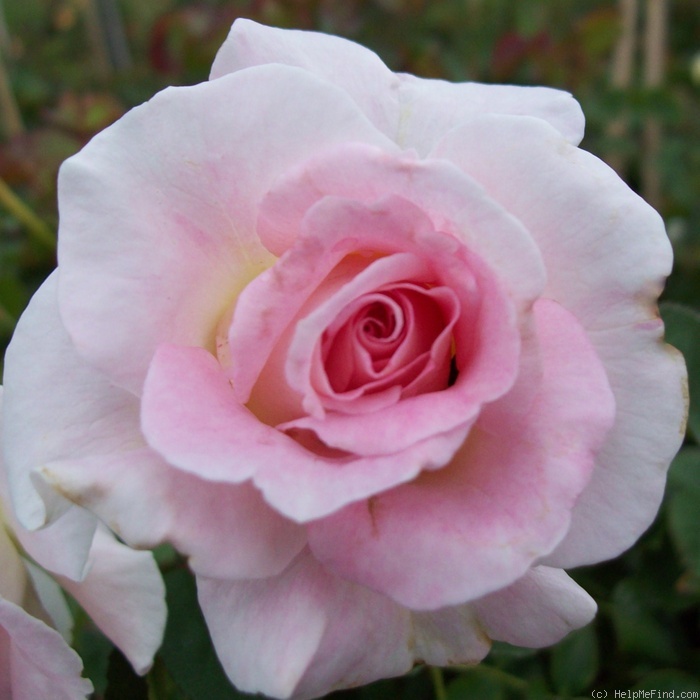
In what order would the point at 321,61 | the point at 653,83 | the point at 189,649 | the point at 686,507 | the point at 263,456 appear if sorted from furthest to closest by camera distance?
the point at 653,83
the point at 686,507
the point at 189,649
the point at 321,61
the point at 263,456

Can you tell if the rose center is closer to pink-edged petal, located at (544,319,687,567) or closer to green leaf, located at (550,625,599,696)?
pink-edged petal, located at (544,319,687,567)

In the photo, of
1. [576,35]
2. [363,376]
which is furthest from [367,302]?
[576,35]

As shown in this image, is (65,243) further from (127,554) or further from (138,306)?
(127,554)

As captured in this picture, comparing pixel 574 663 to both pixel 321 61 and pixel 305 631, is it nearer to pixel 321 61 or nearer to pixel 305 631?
pixel 305 631

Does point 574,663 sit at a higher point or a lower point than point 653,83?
lower

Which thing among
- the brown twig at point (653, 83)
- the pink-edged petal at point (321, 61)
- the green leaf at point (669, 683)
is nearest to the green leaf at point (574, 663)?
the green leaf at point (669, 683)

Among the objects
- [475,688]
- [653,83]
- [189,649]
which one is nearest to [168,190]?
[189,649]

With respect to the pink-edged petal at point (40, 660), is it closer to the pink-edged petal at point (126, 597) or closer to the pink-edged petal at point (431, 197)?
the pink-edged petal at point (126, 597)
